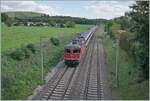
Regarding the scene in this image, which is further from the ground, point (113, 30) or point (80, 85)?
point (113, 30)

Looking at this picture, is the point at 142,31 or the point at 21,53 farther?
the point at 21,53

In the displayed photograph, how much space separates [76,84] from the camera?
105 ft

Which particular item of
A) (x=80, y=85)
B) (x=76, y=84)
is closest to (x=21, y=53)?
(x=76, y=84)

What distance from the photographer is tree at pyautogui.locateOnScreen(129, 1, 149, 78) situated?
2230 centimetres

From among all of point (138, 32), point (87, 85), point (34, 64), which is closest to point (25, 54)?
point (34, 64)

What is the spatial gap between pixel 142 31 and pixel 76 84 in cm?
1142

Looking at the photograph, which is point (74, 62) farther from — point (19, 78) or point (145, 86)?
point (145, 86)

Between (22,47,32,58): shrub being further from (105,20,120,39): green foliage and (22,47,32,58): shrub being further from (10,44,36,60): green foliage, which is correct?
(105,20,120,39): green foliage

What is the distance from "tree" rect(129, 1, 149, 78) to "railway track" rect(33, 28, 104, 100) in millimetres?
5858

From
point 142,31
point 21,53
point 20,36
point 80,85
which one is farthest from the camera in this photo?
point 20,36

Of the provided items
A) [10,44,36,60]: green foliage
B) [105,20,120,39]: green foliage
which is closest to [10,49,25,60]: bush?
[10,44,36,60]: green foliage

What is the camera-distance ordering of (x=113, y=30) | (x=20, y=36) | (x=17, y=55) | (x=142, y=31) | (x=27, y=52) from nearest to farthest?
1. (x=142, y=31)
2. (x=17, y=55)
3. (x=27, y=52)
4. (x=20, y=36)
5. (x=113, y=30)

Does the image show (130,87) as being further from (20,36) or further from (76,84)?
(20,36)

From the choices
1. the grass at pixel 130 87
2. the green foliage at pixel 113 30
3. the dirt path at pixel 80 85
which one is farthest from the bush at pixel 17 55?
the green foliage at pixel 113 30
